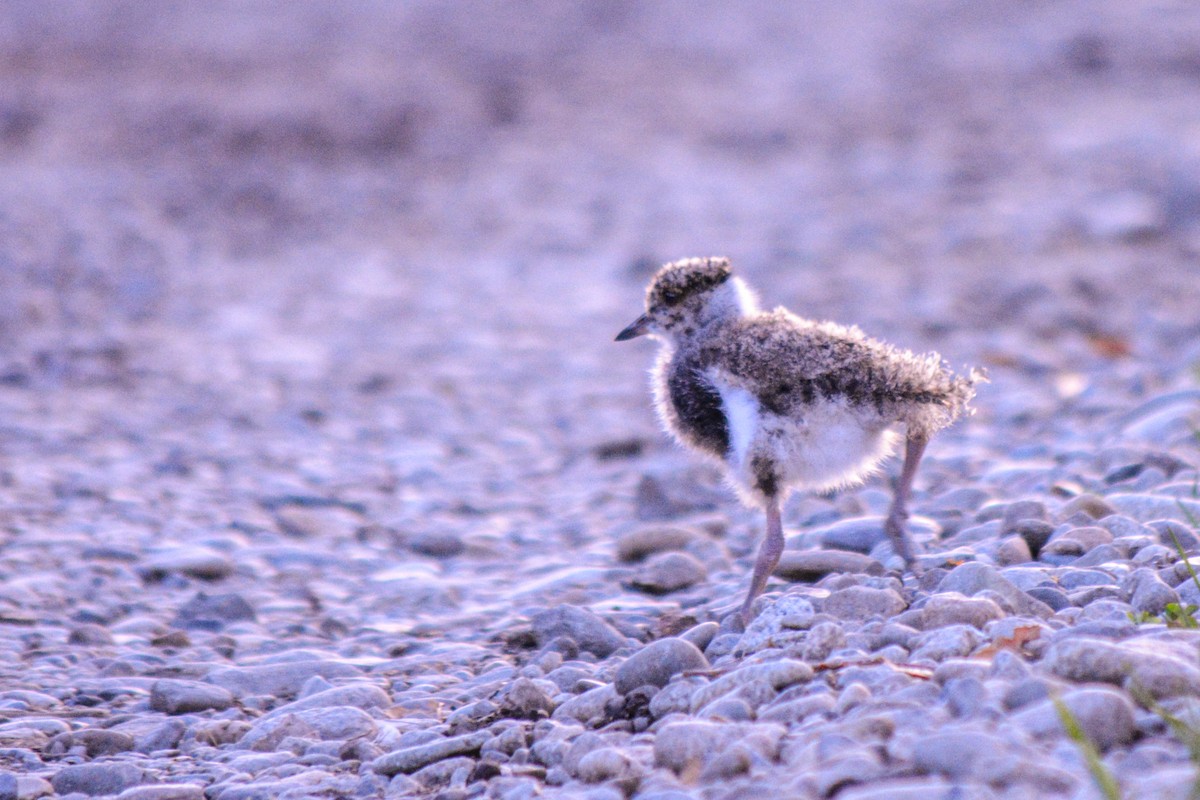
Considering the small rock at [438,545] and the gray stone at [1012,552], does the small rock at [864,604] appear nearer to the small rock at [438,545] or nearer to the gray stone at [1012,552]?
the gray stone at [1012,552]

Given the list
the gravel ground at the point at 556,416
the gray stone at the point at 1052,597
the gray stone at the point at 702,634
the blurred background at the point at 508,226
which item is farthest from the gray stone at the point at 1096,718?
the blurred background at the point at 508,226

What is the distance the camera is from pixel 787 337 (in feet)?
14.1

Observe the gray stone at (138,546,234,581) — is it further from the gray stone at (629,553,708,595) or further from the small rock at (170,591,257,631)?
the gray stone at (629,553,708,595)

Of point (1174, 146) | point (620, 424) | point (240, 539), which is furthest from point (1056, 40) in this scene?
point (240, 539)

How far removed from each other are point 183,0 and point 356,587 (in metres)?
19.2

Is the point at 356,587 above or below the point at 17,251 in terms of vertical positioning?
below

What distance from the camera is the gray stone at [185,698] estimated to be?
4180mm

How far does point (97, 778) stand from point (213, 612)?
1582 mm

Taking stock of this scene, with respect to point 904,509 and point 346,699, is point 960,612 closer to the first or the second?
point 904,509

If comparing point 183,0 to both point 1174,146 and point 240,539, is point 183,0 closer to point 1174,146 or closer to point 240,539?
point 1174,146

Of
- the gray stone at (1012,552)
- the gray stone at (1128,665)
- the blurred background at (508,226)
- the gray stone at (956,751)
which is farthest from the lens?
the blurred background at (508,226)

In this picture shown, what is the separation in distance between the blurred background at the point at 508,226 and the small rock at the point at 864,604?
2764 mm

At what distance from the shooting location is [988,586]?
3736mm

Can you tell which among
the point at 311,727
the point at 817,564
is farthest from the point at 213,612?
the point at 817,564
